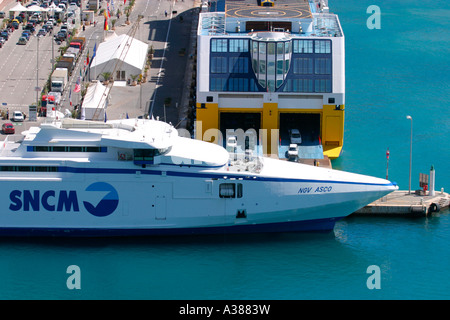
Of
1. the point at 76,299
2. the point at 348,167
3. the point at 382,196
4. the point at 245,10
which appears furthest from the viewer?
the point at 245,10

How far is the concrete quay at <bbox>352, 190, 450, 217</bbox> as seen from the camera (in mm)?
82250

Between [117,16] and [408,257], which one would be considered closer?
[408,257]

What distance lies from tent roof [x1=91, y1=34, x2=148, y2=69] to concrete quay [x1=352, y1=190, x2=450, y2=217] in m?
42.8

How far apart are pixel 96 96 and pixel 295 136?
22.6 meters

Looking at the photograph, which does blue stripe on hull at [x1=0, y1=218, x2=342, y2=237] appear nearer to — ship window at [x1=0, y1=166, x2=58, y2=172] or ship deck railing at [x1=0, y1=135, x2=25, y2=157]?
ship window at [x1=0, y1=166, x2=58, y2=172]

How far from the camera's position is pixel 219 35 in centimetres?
10169

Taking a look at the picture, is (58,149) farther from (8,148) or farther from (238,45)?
(238,45)

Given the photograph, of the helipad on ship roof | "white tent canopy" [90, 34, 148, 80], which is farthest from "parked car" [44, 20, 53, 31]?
the helipad on ship roof

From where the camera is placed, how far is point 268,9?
4409 inches

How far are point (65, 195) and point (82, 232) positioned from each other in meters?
3.33

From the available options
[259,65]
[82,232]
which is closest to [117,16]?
[259,65]

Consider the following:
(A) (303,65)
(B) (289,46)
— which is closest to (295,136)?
(A) (303,65)

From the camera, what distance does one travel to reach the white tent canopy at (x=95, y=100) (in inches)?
3969
